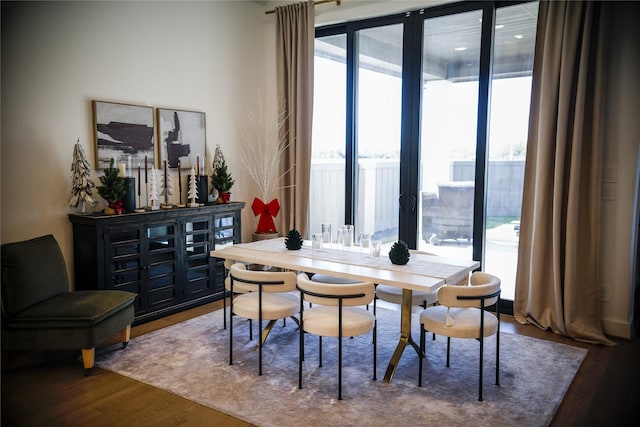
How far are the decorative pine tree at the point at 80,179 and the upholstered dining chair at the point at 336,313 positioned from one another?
1.96 meters

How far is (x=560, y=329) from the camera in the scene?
387 cm

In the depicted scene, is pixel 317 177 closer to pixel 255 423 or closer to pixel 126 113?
pixel 126 113

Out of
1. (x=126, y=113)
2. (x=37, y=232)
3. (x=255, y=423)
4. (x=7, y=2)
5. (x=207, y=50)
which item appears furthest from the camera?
(x=207, y=50)

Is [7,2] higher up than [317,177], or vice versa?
[7,2]

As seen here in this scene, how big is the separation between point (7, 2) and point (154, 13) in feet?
4.11

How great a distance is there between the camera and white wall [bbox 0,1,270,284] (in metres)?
3.58

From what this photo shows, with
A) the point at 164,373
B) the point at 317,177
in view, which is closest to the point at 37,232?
the point at 164,373

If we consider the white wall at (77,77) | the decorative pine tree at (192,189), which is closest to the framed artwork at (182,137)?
the white wall at (77,77)

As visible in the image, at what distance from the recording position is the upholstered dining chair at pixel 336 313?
2.80m

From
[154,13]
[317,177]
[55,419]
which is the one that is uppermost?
[154,13]

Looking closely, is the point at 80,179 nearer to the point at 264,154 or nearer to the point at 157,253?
the point at 157,253

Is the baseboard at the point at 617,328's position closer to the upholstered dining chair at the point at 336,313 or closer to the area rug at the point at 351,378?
the area rug at the point at 351,378

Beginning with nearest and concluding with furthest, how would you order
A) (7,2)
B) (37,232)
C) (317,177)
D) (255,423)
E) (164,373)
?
1. (255,423)
2. (164,373)
3. (7,2)
4. (37,232)
5. (317,177)

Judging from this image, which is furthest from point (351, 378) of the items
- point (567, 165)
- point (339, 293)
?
point (567, 165)
